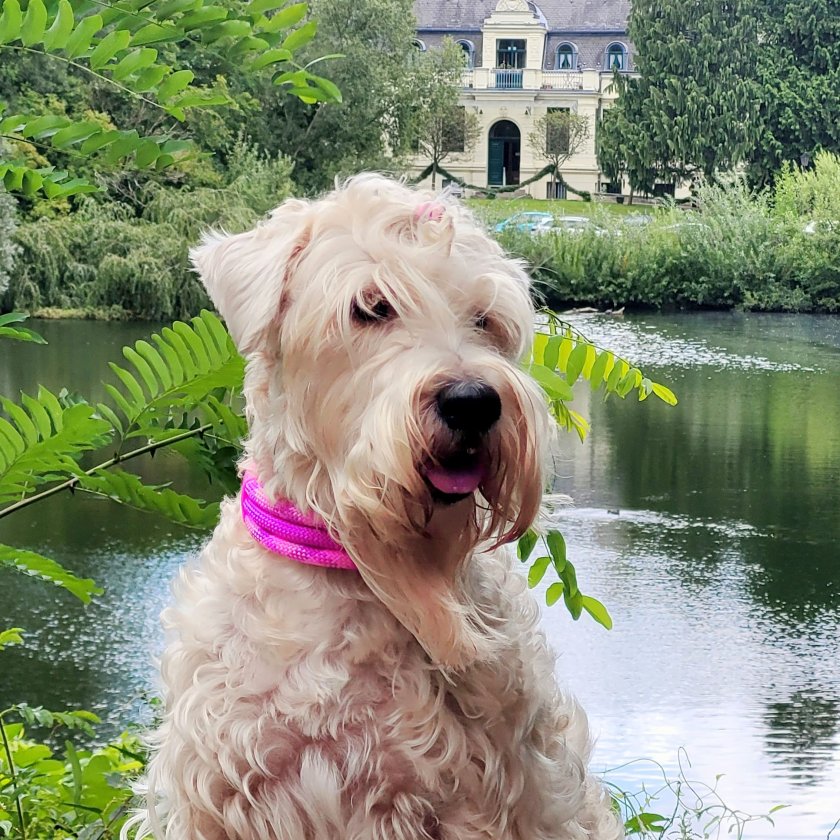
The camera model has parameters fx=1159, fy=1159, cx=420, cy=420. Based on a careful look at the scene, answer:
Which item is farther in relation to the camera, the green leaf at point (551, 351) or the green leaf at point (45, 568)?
the green leaf at point (551, 351)

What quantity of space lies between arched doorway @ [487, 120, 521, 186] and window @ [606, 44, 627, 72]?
2.51 meters

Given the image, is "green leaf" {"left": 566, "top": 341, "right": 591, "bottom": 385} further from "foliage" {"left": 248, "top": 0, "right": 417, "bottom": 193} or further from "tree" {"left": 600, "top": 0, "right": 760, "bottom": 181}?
"tree" {"left": 600, "top": 0, "right": 760, "bottom": 181}

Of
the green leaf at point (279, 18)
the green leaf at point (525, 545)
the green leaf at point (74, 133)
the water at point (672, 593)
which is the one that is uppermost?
the green leaf at point (279, 18)

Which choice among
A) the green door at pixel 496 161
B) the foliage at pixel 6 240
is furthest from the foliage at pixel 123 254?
the green door at pixel 496 161

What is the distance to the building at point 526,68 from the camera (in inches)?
813

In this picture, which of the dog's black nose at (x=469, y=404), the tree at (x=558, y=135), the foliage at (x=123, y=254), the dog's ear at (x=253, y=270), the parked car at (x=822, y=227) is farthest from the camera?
the tree at (x=558, y=135)

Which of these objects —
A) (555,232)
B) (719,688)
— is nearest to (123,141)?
(719,688)

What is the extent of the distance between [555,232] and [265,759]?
16605mm

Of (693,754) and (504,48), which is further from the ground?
(504,48)

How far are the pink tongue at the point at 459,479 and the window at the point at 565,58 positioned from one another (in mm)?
21712

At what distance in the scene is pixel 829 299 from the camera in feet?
64.4

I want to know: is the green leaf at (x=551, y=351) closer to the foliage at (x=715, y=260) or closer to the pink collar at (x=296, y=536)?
the pink collar at (x=296, y=536)

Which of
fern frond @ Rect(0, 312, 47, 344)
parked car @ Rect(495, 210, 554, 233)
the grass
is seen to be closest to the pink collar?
fern frond @ Rect(0, 312, 47, 344)

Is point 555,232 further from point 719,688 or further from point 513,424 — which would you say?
point 513,424
